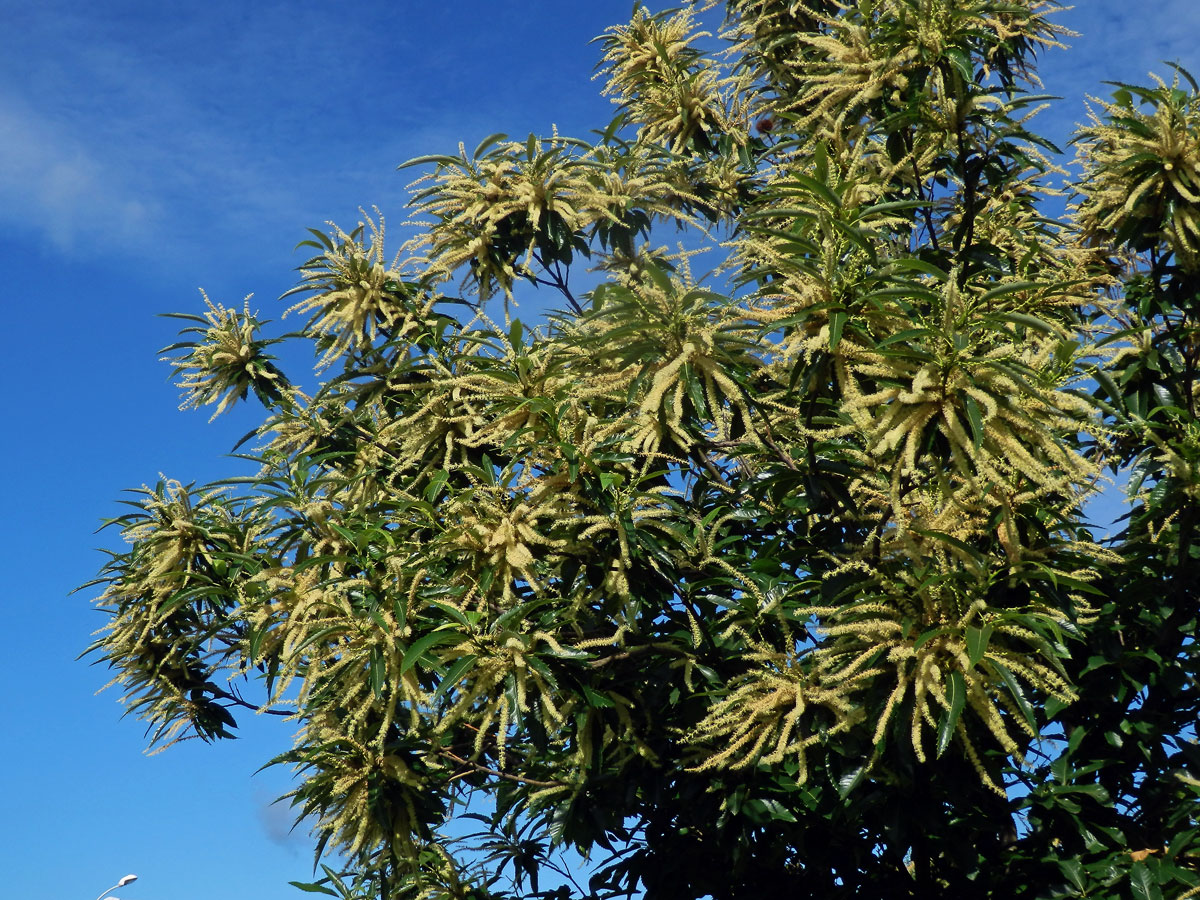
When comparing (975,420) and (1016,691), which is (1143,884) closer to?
(1016,691)

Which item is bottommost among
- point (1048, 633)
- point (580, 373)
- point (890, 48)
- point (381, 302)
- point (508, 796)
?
point (1048, 633)

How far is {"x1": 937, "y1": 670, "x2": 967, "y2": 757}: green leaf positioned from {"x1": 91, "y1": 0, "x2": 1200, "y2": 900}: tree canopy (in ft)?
0.07

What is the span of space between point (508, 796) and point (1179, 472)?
378cm

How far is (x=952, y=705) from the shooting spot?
378 centimetres

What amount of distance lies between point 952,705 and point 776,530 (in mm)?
2061

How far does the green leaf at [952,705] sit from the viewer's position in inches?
148

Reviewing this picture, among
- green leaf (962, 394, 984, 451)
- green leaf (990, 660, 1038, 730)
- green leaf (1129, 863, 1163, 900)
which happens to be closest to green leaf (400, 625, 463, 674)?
green leaf (990, 660, 1038, 730)

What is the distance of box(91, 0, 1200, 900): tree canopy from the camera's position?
4.22 metres

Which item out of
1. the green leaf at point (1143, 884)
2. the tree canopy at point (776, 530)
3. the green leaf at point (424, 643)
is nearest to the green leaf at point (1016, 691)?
the tree canopy at point (776, 530)

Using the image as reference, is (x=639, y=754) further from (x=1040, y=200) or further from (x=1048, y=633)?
(x=1040, y=200)

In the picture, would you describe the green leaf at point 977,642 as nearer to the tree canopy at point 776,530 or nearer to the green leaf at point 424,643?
the tree canopy at point 776,530

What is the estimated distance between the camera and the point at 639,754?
5.50 m

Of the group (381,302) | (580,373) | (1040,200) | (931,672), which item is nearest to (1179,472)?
(931,672)

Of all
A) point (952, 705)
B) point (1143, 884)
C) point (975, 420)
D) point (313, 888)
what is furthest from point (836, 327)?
point (313, 888)
